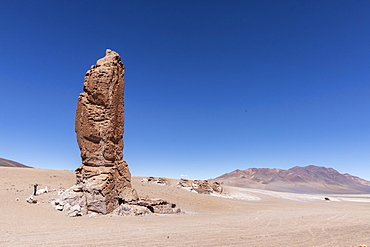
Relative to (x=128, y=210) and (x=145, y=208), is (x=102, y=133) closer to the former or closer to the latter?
(x=128, y=210)

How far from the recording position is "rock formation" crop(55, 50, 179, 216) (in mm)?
13094

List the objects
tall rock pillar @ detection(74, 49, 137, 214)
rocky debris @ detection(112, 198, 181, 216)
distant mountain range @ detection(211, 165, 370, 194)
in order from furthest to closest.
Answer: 1. distant mountain range @ detection(211, 165, 370, 194)
2. tall rock pillar @ detection(74, 49, 137, 214)
3. rocky debris @ detection(112, 198, 181, 216)

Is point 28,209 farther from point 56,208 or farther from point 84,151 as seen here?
point 84,151

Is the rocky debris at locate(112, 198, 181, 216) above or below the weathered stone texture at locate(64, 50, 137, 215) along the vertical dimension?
below

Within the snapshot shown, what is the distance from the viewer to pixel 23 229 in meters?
8.77

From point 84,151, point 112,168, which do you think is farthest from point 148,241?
point 84,151

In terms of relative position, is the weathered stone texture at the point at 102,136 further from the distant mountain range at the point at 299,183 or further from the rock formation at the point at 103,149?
the distant mountain range at the point at 299,183

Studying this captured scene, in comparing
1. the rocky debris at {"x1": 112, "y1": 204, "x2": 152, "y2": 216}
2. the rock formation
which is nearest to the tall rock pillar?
the rock formation

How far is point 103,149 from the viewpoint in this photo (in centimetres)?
1420

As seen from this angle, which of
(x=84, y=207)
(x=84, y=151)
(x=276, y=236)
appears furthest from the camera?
(x=84, y=151)

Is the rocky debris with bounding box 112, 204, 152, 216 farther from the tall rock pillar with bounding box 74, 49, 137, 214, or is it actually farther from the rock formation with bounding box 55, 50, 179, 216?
the tall rock pillar with bounding box 74, 49, 137, 214

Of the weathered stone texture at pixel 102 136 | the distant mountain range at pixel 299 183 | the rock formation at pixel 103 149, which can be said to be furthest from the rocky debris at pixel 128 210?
the distant mountain range at pixel 299 183

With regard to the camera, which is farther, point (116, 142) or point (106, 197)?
point (116, 142)

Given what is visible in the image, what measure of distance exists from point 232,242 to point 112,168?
9.02m
